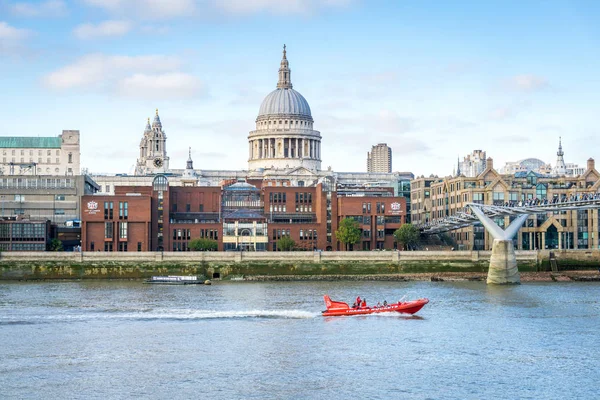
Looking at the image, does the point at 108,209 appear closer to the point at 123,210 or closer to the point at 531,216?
the point at 123,210

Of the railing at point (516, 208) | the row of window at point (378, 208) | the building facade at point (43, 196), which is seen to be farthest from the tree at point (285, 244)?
the building facade at point (43, 196)

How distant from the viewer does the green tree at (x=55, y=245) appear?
398 ft

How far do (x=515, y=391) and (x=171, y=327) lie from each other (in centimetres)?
2556

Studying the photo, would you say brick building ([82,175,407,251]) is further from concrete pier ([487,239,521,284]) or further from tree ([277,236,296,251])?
concrete pier ([487,239,521,284])

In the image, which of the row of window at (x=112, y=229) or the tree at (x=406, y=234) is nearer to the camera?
the row of window at (x=112, y=229)

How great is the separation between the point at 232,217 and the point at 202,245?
31.2 ft

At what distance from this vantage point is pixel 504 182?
134875 millimetres

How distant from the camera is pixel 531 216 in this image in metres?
132

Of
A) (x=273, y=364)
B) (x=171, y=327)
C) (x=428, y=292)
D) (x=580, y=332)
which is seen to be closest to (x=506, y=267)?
(x=428, y=292)

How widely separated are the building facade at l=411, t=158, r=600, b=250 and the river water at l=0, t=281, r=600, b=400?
4482 cm

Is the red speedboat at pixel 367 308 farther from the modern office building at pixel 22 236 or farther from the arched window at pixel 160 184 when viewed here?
the arched window at pixel 160 184

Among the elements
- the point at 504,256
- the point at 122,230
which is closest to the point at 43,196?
the point at 122,230

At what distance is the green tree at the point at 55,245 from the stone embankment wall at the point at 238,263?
9.24 metres

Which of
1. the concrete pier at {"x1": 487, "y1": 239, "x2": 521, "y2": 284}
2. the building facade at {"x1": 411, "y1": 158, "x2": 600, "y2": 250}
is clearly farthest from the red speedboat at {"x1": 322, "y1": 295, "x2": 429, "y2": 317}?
the building facade at {"x1": 411, "y1": 158, "x2": 600, "y2": 250}
